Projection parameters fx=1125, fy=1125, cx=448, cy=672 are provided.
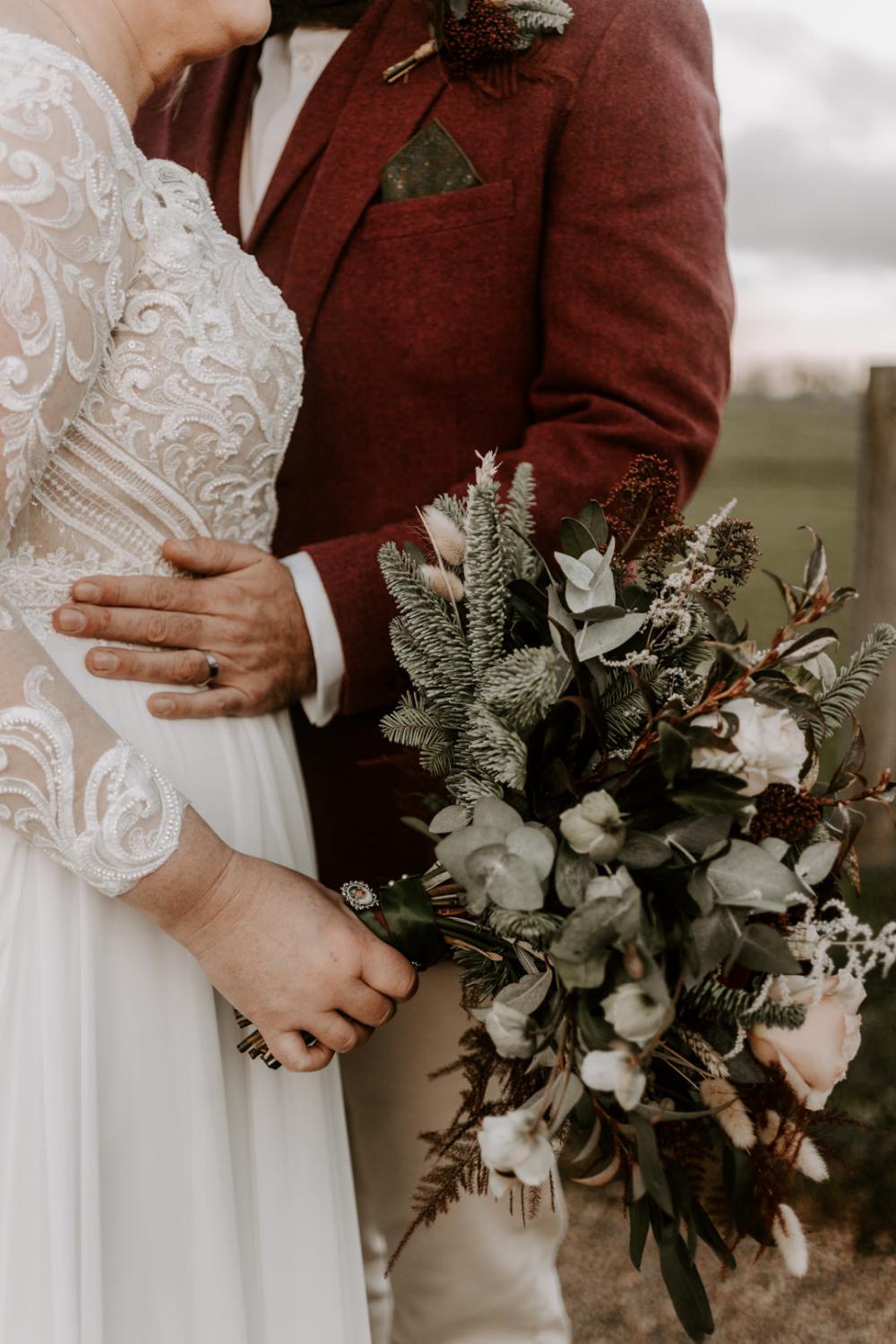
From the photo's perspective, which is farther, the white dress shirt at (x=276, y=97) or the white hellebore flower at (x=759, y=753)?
the white dress shirt at (x=276, y=97)

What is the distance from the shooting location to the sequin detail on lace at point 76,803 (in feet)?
3.18

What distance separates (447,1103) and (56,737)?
40.2 inches

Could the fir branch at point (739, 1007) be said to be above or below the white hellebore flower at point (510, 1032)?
below

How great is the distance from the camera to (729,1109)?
0.94 metres

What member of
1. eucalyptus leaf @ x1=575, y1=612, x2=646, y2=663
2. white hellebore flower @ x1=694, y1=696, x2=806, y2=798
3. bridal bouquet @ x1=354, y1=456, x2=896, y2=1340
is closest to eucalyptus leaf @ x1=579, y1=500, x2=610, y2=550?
bridal bouquet @ x1=354, y1=456, x2=896, y2=1340

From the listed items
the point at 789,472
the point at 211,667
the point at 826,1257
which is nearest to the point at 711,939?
the point at 211,667

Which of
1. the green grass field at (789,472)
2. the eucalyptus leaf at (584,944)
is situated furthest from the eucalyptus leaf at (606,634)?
the green grass field at (789,472)

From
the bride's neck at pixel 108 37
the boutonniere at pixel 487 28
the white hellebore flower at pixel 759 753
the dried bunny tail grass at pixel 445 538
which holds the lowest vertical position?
the white hellebore flower at pixel 759 753

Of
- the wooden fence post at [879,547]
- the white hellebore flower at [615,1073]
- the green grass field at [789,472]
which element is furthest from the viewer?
the green grass field at [789,472]

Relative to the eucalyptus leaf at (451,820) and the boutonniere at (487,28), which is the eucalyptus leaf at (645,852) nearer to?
the eucalyptus leaf at (451,820)

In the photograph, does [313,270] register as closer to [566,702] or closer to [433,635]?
[433,635]

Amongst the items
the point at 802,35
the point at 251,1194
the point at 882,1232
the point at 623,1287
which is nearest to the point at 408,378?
the point at 251,1194

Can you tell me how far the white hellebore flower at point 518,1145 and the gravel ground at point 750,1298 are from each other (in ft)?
6.22

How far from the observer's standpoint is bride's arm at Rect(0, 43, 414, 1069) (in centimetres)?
93
